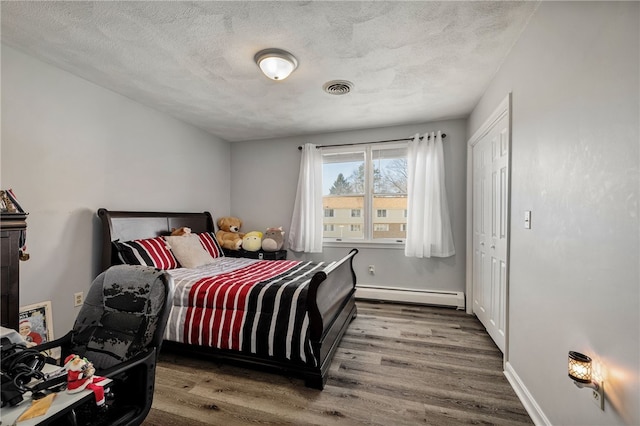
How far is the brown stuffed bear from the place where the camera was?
3.99m

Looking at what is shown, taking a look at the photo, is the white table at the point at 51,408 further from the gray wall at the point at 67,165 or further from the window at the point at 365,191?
the window at the point at 365,191

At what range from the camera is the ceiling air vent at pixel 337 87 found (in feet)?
8.41

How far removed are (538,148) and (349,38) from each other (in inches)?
57.0

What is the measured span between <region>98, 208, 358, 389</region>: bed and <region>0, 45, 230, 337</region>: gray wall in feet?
0.73

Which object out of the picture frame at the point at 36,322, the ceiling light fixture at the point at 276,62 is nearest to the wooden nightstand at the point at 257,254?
the picture frame at the point at 36,322

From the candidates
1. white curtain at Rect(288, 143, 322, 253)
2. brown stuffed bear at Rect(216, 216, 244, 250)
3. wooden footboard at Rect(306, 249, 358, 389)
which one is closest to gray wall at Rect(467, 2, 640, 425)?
wooden footboard at Rect(306, 249, 358, 389)

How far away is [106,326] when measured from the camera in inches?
49.2

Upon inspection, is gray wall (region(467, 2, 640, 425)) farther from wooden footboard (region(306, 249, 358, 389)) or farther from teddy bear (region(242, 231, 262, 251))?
teddy bear (region(242, 231, 262, 251))

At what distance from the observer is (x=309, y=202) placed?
409 centimetres

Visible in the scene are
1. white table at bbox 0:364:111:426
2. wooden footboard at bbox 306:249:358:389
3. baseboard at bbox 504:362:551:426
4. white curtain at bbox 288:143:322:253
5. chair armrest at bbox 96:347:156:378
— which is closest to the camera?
white table at bbox 0:364:111:426

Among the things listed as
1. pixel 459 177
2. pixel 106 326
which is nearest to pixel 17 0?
pixel 106 326

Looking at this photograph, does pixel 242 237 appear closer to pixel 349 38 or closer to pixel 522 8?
pixel 349 38

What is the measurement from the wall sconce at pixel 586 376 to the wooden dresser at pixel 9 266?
2.98 m

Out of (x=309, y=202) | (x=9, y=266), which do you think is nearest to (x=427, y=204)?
(x=309, y=202)
